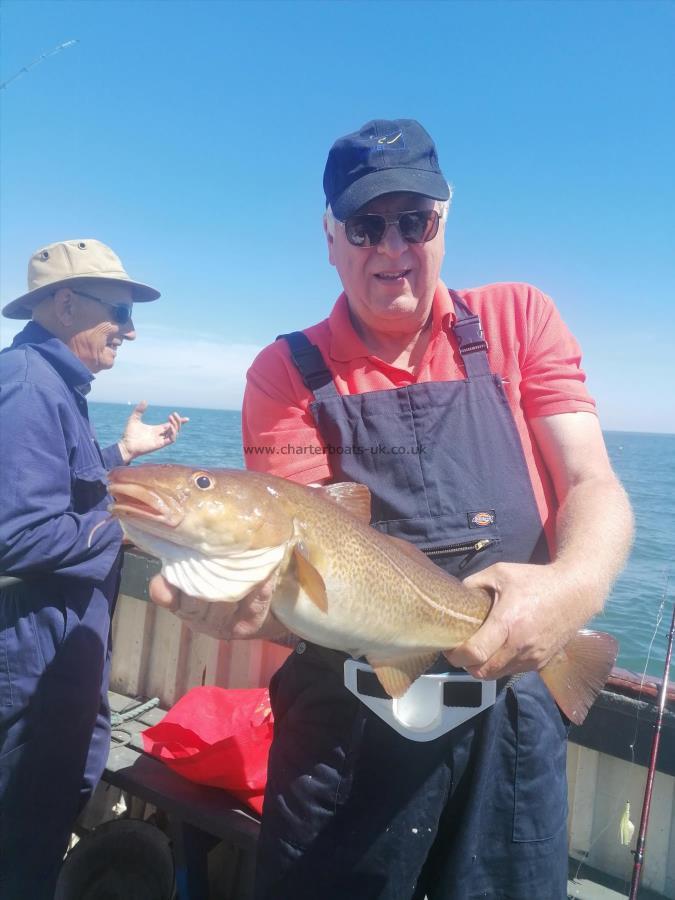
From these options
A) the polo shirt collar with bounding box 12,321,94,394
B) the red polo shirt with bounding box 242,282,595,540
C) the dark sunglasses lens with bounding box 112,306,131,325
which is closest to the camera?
the red polo shirt with bounding box 242,282,595,540

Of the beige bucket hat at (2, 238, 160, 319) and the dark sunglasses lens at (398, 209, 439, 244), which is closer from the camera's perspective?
the dark sunglasses lens at (398, 209, 439, 244)

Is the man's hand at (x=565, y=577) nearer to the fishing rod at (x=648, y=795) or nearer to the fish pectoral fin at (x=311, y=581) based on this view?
the fish pectoral fin at (x=311, y=581)

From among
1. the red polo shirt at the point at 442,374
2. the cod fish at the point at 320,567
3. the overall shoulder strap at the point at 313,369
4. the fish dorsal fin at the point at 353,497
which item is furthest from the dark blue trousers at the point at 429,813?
the overall shoulder strap at the point at 313,369

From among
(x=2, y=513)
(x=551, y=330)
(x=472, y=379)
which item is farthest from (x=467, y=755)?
(x=2, y=513)

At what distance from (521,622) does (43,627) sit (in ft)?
8.43

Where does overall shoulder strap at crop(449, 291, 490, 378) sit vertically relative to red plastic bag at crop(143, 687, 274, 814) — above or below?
above

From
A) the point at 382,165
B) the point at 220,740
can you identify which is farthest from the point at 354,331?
the point at 220,740

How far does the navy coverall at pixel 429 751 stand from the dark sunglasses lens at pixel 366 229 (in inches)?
28.4

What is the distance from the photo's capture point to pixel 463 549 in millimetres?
2504

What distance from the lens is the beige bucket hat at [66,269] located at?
4.15 m

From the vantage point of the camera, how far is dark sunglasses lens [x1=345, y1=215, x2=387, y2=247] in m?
2.71

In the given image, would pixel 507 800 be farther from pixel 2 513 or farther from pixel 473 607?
pixel 2 513

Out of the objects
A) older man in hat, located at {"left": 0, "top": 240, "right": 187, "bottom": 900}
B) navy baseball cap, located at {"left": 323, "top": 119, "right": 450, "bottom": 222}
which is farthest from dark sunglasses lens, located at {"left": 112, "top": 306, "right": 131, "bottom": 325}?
navy baseball cap, located at {"left": 323, "top": 119, "right": 450, "bottom": 222}

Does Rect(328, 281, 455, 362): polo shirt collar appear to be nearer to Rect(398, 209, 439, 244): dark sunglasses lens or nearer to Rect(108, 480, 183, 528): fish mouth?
Rect(398, 209, 439, 244): dark sunglasses lens
